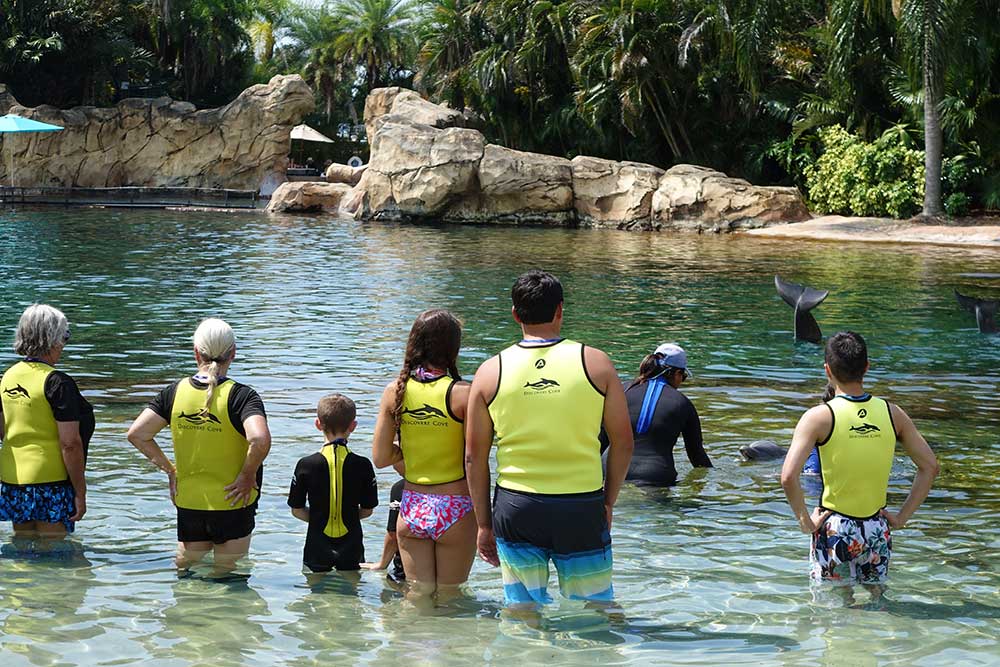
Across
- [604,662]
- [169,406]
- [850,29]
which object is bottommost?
[604,662]

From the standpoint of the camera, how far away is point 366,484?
17.5ft

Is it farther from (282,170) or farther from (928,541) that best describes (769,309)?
(282,170)

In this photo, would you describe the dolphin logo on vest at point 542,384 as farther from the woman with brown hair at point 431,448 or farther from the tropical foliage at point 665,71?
the tropical foliage at point 665,71

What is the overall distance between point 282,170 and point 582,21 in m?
12.8

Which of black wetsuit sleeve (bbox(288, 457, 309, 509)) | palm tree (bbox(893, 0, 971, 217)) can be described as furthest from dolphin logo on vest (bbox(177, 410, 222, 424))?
palm tree (bbox(893, 0, 971, 217))

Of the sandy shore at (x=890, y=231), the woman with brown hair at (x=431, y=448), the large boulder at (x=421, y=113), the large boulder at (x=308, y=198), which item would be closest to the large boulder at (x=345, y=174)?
the large boulder at (x=421, y=113)

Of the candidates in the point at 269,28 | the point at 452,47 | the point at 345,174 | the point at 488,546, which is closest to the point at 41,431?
the point at 488,546

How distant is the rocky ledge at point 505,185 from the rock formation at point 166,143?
9207 millimetres

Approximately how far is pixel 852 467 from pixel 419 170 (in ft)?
99.5

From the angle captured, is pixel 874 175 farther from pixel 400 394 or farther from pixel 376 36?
pixel 376 36

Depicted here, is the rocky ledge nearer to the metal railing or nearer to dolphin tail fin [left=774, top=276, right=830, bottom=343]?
the metal railing

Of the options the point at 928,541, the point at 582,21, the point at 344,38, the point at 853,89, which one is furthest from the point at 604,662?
the point at 344,38

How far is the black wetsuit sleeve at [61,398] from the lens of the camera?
5.51m

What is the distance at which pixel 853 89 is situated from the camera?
1335 inches
